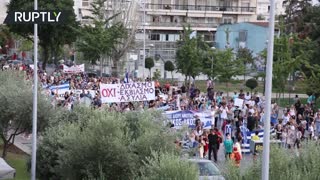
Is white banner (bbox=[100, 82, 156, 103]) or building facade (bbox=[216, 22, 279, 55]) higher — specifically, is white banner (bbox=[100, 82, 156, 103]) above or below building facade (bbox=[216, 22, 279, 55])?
below

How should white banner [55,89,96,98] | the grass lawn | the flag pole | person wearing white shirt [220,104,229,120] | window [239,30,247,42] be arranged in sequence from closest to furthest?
the flag pole < the grass lawn < person wearing white shirt [220,104,229,120] < white banner [55,89,96,98] < window [239,30,247,42]

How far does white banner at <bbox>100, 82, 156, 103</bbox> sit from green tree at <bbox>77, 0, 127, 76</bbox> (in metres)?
32.6

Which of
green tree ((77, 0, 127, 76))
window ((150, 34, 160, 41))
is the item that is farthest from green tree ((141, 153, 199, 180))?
Answer: window ((150, 34, 160, 41))

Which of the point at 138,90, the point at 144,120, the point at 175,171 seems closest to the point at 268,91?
the point at 175,171

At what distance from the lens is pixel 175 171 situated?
Answer: 1283 centimetres

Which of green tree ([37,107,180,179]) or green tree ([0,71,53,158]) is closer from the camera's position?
green tree ([37,107,180,179])

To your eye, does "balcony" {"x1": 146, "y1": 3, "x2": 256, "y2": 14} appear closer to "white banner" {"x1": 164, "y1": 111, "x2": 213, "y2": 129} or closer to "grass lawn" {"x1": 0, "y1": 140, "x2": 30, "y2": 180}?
"white banner" {"x1": 164, "y1": 111, "x2": 213, "y2": 129}

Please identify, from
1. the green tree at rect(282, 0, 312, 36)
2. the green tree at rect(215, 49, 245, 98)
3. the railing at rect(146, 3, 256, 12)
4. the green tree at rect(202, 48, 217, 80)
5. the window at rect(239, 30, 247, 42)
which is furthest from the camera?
the railing at rect(146, 3, 256, 12)

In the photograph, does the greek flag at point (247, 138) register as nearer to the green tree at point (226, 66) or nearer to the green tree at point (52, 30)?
the green tree at point (226, 66)

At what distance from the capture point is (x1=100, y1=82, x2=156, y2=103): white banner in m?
29.9

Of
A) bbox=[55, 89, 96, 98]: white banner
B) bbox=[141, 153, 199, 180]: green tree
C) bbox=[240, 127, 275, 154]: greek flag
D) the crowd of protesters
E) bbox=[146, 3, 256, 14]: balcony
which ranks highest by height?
bbox=[146, 3, 256, 14]: balcony

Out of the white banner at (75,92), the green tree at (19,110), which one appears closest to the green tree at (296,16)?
the white banner at (75,92)

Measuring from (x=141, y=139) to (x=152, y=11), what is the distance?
270 ft

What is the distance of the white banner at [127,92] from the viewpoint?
2991cm
